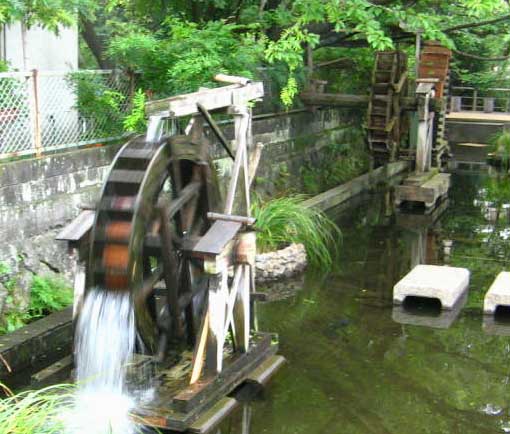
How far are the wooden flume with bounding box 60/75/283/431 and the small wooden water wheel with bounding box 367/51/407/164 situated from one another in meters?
8.48

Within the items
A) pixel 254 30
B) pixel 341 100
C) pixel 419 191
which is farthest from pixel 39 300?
pixel 341 100

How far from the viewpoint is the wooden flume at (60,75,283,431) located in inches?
228

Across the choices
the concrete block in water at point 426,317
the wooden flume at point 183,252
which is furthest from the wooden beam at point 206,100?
the concrete block in water at point 426,317

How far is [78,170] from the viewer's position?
836 centimetres

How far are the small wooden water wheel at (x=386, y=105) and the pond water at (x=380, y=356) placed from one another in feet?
12.9

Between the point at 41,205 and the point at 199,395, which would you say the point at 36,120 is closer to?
the point at 41,205

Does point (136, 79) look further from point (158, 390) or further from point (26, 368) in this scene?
point (158, 390)

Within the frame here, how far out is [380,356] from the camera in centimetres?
741

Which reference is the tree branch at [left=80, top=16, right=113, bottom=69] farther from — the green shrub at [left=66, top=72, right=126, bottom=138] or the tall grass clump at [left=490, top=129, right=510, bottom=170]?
the tall grass clump at [left=490, top=129, right=510, bottom=170]

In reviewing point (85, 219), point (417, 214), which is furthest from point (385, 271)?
point (85, 219)

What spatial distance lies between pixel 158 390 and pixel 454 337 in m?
3.35

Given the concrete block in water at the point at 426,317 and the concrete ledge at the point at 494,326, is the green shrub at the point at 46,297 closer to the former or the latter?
the concrete block in water at the point at 426,317

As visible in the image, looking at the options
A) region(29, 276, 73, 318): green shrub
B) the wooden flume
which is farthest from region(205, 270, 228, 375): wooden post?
region(29, 276, 73, 318): green shrub

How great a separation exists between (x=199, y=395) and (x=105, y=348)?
76 centimetres
